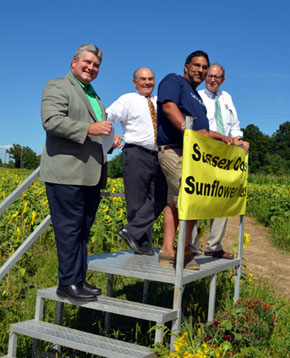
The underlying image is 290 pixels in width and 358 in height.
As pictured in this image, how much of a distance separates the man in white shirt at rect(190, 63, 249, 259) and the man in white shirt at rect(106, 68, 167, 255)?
737 mm

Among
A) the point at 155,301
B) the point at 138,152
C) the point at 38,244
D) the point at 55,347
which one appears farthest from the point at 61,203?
the point at 38,244

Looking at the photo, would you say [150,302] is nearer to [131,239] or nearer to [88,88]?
[131,239]

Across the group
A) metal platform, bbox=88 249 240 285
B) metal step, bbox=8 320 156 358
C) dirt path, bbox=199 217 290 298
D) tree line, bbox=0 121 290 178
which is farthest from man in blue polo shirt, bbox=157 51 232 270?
tree line, bbox=0 121 290 178

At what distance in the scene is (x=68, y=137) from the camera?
3100mm

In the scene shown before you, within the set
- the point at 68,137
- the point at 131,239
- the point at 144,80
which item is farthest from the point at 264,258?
the point at 68,137

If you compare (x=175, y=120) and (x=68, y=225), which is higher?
(x=175, y=120)

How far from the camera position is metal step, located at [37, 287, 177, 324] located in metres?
2.98

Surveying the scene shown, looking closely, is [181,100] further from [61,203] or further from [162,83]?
[61,203]

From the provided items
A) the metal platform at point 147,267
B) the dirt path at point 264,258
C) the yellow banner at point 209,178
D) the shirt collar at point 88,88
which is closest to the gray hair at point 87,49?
the shirt collar at point 88,88

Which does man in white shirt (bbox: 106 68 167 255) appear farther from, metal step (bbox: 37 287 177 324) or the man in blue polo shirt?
metal step (bbox: 37 287 177 324)

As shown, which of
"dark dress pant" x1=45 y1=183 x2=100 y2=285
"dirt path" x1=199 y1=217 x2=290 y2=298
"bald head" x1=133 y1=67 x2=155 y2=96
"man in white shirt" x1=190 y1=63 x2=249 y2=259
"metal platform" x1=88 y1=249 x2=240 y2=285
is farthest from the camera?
"dirt path" x1=199 y1=217 x2=290 y2=298

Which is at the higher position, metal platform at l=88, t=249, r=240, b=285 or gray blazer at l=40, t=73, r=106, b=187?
gray blazer at l=40, t=73, r=106, b=187

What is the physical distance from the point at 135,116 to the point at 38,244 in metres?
2.67

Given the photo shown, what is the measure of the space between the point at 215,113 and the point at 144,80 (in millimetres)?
942
